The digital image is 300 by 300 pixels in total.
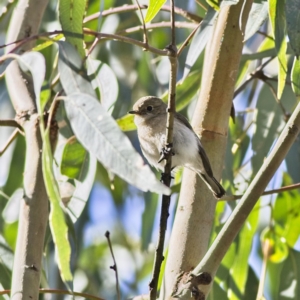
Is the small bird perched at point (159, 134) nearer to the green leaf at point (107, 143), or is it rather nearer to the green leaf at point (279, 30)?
the green leaf at point (279, 30)

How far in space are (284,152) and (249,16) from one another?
2.69ft

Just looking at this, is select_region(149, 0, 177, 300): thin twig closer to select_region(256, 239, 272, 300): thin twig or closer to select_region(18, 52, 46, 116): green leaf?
select_region(18, 52, 46, 116): green leaf

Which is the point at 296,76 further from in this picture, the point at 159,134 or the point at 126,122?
the point at 159,134

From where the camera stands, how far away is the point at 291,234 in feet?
9.64

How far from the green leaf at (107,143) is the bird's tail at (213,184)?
→ 0.64 meters

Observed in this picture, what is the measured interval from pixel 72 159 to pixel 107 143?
3.46 ft

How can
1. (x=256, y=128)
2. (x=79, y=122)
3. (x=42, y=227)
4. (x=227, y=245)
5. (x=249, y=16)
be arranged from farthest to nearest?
1. (x=256, y=128)
2. (x=249, y=16)
3. (x=42, y=227)
4. (x=227, y=245)
5. (x=79, y=122)

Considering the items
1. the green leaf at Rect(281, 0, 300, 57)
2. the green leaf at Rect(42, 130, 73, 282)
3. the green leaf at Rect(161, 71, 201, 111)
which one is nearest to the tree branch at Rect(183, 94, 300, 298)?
the green leaf at Rect(281, 0, 300, 57)

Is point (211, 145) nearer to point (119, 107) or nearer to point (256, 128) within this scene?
point (256, 128)

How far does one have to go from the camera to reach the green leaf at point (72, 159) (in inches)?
92.7

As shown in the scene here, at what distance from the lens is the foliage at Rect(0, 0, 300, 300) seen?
4.75 feet

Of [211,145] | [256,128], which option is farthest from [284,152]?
[256,128]

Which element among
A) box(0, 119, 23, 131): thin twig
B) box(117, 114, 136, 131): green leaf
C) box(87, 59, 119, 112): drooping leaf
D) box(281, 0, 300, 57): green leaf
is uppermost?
box(281, 0, 300, 57): green leaf

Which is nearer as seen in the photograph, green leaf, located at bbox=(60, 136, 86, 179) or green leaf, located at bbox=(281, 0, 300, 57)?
green leaf, located at bbox=(281, 0, 300, 57)
